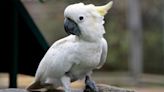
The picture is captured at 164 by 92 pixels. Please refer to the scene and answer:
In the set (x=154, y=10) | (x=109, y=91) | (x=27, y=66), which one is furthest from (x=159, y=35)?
(x=109, y=91)

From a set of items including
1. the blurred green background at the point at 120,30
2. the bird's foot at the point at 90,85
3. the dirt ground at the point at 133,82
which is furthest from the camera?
the blurred green background at the point at 120,30

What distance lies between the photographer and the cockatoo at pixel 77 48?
2.78 meters

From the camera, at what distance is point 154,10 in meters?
15.5

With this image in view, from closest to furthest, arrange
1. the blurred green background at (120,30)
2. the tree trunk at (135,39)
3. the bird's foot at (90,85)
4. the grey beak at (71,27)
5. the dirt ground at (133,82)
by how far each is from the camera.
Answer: the grey beak at (71,27), the bird's foot at (90,85), the dirt ground at (133,82), the tree trunk at (135,39), the blurred green background at (120,30)

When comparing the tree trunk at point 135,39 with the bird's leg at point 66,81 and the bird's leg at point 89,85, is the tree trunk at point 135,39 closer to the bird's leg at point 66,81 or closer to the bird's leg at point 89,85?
the bird's leg at point 89,85

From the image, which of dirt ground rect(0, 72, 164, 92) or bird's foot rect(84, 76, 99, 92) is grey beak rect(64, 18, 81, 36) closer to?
bird's foot rect(84, 76, 99, 92)

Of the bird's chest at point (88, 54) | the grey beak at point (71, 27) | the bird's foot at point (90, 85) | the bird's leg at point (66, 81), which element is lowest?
the bird's foot at point (90, 85)

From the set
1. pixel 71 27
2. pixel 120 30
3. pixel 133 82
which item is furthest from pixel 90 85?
pixel 120 30

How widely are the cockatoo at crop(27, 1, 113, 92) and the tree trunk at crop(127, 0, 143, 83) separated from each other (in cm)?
1016

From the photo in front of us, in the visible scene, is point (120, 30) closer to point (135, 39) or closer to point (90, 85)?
point (135, 39)

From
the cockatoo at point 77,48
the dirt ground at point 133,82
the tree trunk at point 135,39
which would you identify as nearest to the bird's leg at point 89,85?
the cockatoo at point 77,48

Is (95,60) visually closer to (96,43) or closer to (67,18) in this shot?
(96,43)

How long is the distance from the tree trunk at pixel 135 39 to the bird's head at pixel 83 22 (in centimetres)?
1025

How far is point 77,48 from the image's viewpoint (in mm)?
2822
